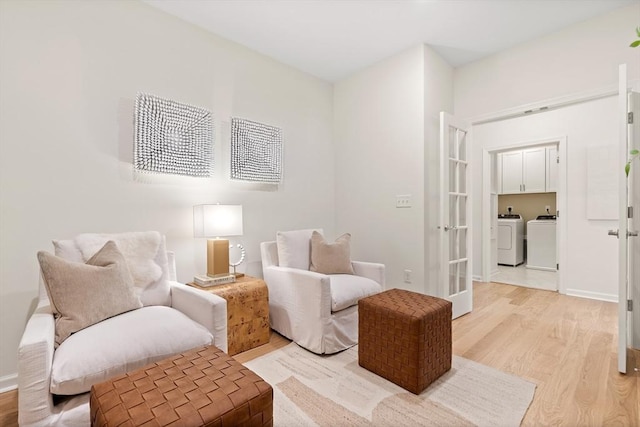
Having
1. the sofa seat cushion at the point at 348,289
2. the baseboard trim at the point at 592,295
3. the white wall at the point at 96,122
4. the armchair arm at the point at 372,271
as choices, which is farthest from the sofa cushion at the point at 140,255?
the baseboard trim at the point at 592,295

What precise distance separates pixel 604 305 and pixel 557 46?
2756 mm

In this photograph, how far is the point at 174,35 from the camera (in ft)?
8.03

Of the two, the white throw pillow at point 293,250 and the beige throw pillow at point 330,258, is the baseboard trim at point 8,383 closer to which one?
the white throw pillow at point 293,250

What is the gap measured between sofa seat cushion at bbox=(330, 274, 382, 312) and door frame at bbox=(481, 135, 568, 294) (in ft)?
8.89

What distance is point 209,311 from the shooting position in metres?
1.66

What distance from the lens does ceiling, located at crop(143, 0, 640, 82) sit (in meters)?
2.35

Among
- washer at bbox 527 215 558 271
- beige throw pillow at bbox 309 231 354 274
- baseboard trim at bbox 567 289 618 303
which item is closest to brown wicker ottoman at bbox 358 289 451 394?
beige throw pillow at bbox 309 231 354 274

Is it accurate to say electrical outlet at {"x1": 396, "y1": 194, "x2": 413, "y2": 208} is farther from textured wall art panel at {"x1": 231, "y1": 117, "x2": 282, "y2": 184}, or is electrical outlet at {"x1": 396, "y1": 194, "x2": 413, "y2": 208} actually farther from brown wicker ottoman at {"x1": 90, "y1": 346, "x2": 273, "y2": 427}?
brown wicker ottoman at {"x1": 90, "y1": 346, "x2": 273, "y2": 427}

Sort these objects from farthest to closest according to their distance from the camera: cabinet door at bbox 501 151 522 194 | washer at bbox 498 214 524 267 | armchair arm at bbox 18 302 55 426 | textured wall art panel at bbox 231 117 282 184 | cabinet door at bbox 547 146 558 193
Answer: washer at bbox 498 214 524 267 < cabinet door at bbox 501 151 522 194 < cabinet door at bbox 547 146 558 193 < textured wall art panel at bbox 231 117 282 184 < armchair arm at bbox 18 302 55 426

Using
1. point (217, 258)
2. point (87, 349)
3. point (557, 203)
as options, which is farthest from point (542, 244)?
point (87, 349)

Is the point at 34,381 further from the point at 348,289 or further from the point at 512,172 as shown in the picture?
the point at 512,172

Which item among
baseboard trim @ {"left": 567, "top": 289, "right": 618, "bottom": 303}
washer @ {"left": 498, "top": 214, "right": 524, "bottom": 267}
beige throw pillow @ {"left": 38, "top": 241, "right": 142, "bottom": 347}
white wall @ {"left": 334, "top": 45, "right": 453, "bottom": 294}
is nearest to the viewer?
beige throw pillow @ {"left": 38, "top": 241, "right": 142, "bottom": 347}

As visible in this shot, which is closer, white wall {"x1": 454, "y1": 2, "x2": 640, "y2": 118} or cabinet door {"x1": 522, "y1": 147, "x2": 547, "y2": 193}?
white wall {"x1": 454, "y1": 2, "x2": 640, "y2": 118}

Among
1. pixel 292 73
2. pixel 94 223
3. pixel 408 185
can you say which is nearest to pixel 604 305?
pixel 408 185
